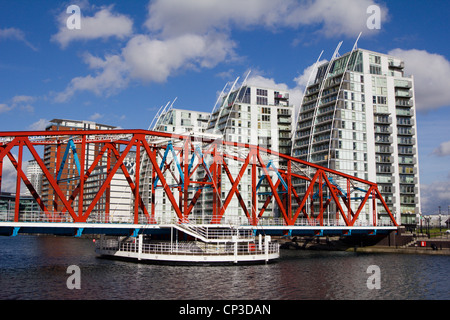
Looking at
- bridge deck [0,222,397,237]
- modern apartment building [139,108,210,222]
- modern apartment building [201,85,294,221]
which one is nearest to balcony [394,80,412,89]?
modern apartment building [201,85,294,221]

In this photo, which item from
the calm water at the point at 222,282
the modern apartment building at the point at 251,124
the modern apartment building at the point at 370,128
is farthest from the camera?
the modern apartment building at the point at 251,124

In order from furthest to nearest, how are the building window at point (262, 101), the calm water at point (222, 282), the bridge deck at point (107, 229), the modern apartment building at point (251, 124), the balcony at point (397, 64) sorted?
the building window at point (262, 101) < the modern apartment building at point (251, 124) < the balcony at point (397, 64) < the bridge deck at point (107, 229) < the calm water at point (222, 282)

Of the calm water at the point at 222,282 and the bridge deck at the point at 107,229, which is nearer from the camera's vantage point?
the calm water at the point at 222,282

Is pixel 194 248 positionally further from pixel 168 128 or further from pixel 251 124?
pixel 168 128

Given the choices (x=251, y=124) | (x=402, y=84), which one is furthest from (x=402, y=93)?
(x=251, y=124)

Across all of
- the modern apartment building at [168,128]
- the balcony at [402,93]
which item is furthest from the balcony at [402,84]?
the modern apartment building at [168,128]

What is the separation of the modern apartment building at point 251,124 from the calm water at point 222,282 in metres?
78.2

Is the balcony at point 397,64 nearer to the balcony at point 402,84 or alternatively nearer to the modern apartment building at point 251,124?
the balcony at point 402,84

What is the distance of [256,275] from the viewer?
180 ft

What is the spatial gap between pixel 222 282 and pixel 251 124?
105 metres

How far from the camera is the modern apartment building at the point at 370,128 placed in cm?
12862

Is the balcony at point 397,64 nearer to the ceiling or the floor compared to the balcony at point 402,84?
nearer to the ceiling
